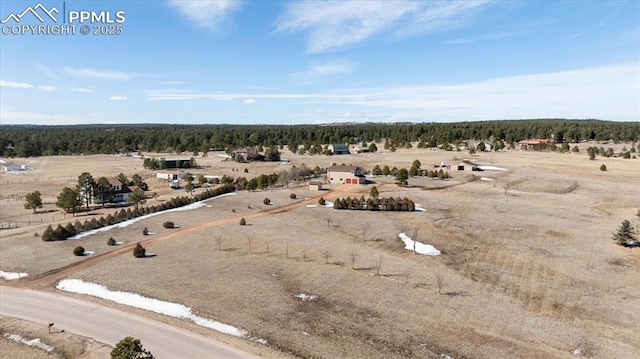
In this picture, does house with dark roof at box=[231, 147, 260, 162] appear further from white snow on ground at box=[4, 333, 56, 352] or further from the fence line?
white snow on ground at box=[4, 333, 56, 352]

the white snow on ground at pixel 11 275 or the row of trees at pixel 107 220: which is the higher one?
the row of trees at pixel 107 220

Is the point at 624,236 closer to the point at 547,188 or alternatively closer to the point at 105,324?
the point at 547,188

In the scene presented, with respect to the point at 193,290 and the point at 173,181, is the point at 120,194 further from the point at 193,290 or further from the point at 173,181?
the point at 193,290

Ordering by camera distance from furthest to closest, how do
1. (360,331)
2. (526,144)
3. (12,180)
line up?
(526,144) → (12,180) → (360,331)

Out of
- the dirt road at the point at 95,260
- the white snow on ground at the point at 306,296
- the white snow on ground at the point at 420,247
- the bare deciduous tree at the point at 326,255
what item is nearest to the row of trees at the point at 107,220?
the dirt road at the point at 95,260

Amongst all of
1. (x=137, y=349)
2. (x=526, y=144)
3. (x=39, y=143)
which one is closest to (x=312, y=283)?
(x=137, y=349)

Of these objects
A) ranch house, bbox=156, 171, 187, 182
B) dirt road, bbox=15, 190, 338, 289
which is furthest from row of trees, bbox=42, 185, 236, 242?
ranch house, bbox=156, 171, 187, 182

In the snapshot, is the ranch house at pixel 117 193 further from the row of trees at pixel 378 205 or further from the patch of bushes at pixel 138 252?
the row of trees at pixel 378 205
